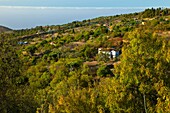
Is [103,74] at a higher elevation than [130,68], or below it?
below

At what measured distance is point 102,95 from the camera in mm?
12688

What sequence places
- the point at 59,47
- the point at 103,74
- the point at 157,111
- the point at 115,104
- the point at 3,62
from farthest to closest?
1. the point at 59,47
2. the point at 103,74
3. the point at 3,62
4. the point at 115,104
5. the point at 157,111

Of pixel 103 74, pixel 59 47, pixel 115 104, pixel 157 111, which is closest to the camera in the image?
pixel 157 111

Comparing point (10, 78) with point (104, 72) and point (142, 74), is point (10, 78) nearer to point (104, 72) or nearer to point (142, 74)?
point (142, 74)

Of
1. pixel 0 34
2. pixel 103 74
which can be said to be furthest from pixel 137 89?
pixel 103 74

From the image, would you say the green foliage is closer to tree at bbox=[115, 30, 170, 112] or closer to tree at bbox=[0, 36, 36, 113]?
tree at bbox=[0, 36, 36, 113]

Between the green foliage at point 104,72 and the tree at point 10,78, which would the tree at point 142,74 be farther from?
the green foliage at point 104,72

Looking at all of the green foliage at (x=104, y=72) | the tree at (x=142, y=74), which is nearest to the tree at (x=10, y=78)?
the tree at (x=142, y=74)

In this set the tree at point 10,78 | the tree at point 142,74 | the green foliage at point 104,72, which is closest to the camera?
the tree at point 142,74

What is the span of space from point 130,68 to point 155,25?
1829 inches

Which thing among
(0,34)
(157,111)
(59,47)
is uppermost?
(0,34)

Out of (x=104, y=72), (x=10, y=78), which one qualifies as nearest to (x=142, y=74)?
(x=10, y=78)

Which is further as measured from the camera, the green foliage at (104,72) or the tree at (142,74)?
the green foliage at (104,72)

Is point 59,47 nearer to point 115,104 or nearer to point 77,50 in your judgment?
point 77,50
